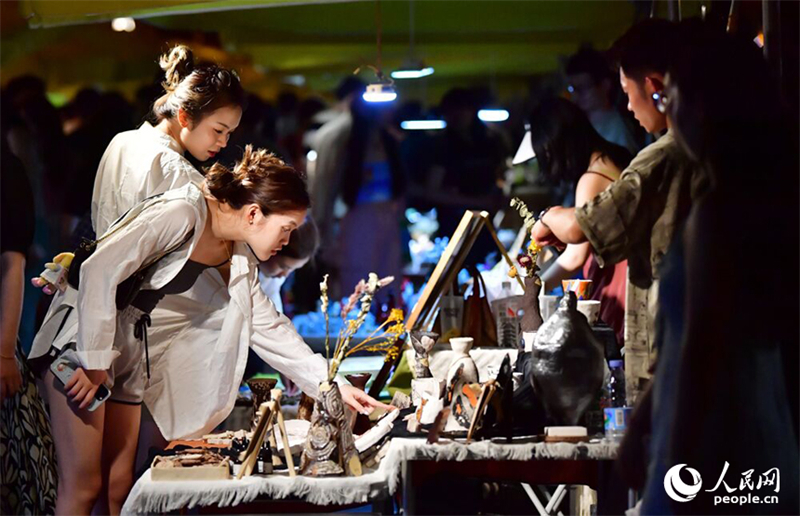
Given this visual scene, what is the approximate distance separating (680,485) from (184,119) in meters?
1.97

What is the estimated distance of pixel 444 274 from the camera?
3715 mm

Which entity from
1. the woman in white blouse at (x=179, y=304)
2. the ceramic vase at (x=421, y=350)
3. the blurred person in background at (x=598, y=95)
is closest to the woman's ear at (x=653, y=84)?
the ceramic vase at (x=421, y=350)

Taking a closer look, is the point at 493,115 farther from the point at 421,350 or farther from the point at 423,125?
the point at 421,350

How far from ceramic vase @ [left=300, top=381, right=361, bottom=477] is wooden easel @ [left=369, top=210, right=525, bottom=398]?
0.84m

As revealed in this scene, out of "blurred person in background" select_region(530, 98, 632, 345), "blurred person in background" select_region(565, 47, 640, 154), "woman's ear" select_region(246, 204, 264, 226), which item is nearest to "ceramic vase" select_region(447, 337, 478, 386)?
"woman's ear" select_region(246, 204, 264, 226)

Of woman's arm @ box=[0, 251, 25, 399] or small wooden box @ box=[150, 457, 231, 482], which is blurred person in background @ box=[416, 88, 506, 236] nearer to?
woman's arm @ box=[0, 251, 25, 399]

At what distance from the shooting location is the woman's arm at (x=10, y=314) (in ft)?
12.1

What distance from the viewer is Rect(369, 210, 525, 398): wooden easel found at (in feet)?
12.0

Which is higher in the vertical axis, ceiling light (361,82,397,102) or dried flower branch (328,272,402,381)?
ceiling light (361,82,397,102)

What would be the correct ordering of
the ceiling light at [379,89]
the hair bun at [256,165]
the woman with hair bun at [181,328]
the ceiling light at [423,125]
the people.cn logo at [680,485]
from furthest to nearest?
the ceiling light at [423,125]
the ceiling light at [379,89]
the hair bun at [256,165]
the woman with hair bun at [181,328]
the people.cn logo at [680,485]

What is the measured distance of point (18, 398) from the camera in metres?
3.73

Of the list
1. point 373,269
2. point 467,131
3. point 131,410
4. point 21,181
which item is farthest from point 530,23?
point 131,410

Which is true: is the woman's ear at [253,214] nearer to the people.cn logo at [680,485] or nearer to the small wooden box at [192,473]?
the small wooden box at [192,473]

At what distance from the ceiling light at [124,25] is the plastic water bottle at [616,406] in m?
4.33
